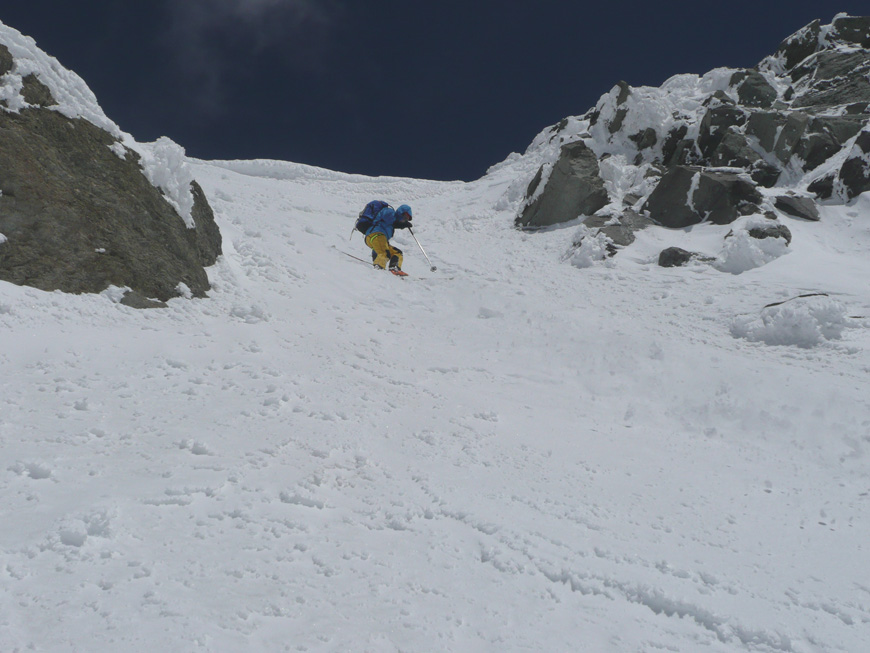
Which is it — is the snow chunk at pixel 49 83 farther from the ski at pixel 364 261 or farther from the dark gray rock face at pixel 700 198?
the dark gray rock face at pixel 700 198

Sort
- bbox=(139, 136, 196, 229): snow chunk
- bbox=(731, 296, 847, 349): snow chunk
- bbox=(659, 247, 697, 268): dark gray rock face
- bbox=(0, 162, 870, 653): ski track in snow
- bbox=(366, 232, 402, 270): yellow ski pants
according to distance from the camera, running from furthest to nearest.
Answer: bbox=(659, 247, 697, 268): dark gray rock face
bbox=(366, 232, 402, 270): yellow ski pants
bbox=(139, 136, 196, 229): snow chunk
bbox=(731, 296, 847, 349): snow chunk
bbox=(0, 162, 870, 653): ski track in snow

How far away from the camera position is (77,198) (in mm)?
9359

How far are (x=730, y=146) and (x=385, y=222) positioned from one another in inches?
675

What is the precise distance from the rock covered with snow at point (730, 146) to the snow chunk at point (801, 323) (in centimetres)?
699

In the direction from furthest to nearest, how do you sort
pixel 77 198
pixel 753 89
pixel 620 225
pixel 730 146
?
pixel 753 89 → pixel 730 146 → pixel 620 225 → pixel 77 198

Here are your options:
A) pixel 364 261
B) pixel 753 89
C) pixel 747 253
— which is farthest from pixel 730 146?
pixel 364 261

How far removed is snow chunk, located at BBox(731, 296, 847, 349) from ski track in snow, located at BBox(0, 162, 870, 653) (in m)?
0.34

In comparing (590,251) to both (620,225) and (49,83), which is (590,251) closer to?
(620,225)

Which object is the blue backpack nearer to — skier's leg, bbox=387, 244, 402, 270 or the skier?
the skier

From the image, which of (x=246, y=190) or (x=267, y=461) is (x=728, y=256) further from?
(x=246, y=190)

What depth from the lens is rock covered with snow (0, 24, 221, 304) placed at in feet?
27.6

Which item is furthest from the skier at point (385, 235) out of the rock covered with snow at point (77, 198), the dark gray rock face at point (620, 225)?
the dark gray rock face at point (620, 225)

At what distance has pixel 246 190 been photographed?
21.8 metres

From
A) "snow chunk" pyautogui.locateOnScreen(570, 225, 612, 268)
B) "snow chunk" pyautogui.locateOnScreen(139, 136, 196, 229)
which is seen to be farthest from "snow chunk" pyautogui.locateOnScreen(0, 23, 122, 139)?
"snow chunk" pyautogui.locateOnScreen(570, 225, 612, 268)
